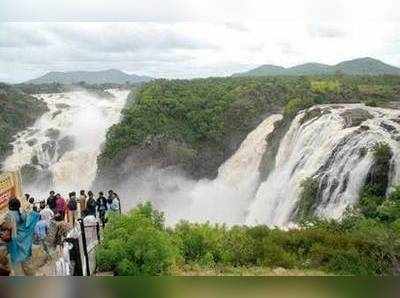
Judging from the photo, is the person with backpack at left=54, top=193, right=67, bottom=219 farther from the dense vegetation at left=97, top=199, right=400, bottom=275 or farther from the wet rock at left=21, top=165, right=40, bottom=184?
the wet rock at left=21, top=165, right=40, bottom=184

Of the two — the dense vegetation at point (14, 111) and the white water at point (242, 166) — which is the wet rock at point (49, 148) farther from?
the dense vegetation at point (14, 111)

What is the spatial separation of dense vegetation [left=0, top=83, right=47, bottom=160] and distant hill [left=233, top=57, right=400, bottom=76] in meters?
6.27

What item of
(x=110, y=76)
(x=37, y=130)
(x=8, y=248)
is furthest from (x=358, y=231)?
(x=37, y=130)

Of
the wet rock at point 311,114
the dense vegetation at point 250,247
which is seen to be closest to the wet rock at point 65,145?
the wet rock at point 311,114

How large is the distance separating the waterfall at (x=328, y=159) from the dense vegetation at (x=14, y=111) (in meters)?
7.55

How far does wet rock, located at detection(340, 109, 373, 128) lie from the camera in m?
8.34

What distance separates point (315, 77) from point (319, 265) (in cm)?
755

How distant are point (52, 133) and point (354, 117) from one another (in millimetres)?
9105

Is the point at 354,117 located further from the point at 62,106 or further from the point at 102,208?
the point at 62,106

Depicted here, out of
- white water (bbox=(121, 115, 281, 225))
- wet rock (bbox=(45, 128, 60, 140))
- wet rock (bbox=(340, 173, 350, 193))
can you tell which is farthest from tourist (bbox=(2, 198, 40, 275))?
wet rock (bbox=(45, 128, 60, 140))

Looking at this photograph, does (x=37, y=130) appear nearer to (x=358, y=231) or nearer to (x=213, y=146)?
(x=213, y=146)

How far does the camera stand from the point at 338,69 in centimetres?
1272

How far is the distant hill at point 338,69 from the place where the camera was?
37.3 feet

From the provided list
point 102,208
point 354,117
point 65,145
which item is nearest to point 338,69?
point 354,117
